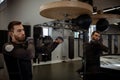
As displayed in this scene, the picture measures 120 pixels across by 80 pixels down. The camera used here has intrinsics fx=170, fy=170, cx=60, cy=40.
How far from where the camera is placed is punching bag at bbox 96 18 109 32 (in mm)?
1711

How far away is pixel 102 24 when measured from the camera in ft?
5.79

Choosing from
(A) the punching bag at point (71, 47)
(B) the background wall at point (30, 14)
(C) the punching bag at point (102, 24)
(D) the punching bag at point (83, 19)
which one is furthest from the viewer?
(B) the background wall at point (30, 14)

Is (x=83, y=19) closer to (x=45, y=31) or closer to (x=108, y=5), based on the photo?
(x=108, y=5)

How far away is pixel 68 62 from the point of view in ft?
8.10

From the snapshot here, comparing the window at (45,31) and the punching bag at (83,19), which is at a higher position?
the punching bag at (83,19)

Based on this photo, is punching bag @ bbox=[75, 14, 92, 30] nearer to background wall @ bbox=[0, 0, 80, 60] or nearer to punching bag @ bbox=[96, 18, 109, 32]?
punching bag @ bbox=[96, 18, 109, 32]

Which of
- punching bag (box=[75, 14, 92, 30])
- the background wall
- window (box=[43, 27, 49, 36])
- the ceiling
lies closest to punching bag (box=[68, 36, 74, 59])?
the background wall

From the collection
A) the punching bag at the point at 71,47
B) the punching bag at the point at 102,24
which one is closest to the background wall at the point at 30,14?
the punching bag at the point at 71,47

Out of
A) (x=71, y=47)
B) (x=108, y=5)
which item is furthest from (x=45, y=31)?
(x=108, y=5)

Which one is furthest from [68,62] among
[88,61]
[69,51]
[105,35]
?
[105,35]

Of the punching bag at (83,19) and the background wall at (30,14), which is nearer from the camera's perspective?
the punching bag at (83,19)

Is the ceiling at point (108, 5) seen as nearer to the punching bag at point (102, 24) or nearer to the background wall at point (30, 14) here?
the punching bag at point (102, 24)

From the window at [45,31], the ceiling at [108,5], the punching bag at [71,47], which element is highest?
the ceiling at [108,5]

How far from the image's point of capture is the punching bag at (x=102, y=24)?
1.71 meters
